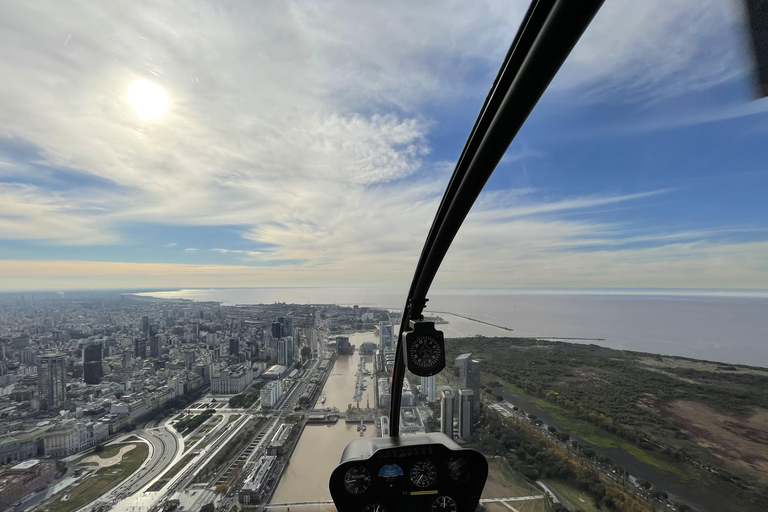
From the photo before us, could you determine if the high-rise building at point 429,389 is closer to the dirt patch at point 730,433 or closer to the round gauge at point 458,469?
the round gauge at point 458,469

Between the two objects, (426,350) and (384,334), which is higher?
(426,350)

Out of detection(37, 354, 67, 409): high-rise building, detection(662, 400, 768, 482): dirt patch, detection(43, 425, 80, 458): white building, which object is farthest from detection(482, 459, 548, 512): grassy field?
detection(37, 354, 67, 409): high-rise building

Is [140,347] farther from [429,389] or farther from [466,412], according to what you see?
[466,412]

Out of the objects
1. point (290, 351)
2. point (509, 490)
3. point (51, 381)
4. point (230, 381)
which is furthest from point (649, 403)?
→ point (51, 381)

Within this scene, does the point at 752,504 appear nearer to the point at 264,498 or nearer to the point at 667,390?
the point at 667,390

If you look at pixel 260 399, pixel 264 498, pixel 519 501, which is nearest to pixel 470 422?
pixel 519 501

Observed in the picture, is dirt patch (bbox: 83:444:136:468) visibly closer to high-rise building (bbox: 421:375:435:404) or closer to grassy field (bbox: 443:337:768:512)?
high-rise building (bbox: 421:375:435:404)

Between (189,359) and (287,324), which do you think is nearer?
(189,359)
